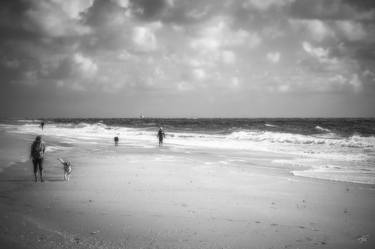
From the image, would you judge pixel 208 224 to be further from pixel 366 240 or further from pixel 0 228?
pixel 0 228

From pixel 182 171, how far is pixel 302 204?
5624 mm

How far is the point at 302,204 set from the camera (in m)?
7.64

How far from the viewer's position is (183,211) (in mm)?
6941

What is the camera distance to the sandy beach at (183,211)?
531 centimetres

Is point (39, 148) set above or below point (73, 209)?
above

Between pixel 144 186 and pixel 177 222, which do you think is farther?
pixel 144 186

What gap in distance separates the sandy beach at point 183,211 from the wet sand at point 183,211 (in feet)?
0.06

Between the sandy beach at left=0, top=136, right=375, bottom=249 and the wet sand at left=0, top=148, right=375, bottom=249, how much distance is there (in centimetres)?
2

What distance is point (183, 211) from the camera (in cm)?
694

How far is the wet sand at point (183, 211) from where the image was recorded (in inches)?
209

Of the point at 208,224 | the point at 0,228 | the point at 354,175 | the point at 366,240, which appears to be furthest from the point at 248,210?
the point at 354,175

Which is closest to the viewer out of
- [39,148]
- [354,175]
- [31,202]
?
[31,202]

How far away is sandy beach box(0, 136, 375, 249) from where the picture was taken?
5309 mm

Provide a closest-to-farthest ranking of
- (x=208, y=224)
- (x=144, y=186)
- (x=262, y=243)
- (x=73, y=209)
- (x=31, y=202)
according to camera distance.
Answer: (x=262, y=243), (x=208, y=224), (x=73, y=209), (x=31, y=202), (x=144, y=186)
